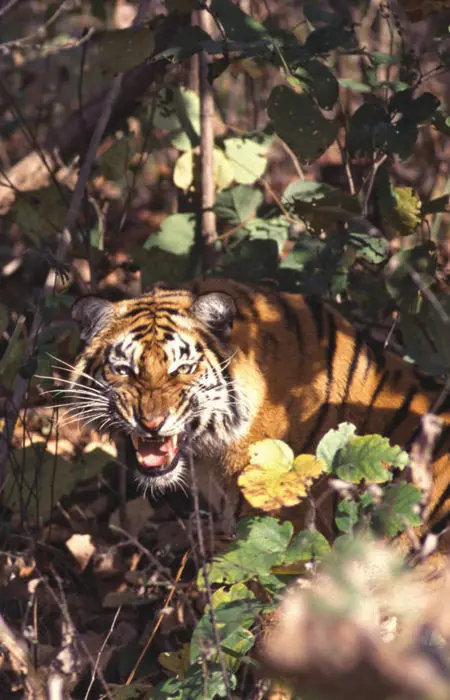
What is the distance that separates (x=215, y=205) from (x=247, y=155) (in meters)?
0.22

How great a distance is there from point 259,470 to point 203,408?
2.39ft

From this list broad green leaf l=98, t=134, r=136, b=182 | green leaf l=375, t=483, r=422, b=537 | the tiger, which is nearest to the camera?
green leaf l=375, t=483, r=422, b=537

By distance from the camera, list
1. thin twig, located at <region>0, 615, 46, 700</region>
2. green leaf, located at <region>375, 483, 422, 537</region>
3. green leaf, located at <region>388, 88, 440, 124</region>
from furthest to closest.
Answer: green leaf, located at <region>388, 88, 440, 124</region> < thin twig, located at <region>0, 615, 46, 700</region> < green leaf, located at <region>375, 483, 422, 537</region>

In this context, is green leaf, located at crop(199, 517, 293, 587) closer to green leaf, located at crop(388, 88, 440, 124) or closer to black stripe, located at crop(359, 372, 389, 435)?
black stripe, located at crop(359, 372, 389, 435)

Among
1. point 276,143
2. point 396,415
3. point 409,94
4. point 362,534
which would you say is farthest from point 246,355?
point 276,143

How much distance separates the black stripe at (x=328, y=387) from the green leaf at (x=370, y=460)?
2.61ft

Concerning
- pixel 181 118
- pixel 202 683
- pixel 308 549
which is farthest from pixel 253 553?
pixel 181 118

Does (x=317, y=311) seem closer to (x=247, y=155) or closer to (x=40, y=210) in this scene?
(x=247, y=155)

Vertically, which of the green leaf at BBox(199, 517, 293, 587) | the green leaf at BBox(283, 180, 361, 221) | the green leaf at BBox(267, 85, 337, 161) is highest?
the green leaf at BBox(267, 85, 337, 161)

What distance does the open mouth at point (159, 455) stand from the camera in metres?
2.77

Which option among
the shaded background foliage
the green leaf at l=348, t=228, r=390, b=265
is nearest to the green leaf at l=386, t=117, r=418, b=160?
the shaded background foliage

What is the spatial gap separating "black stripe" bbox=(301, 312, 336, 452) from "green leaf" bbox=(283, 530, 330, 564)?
0.84 meters

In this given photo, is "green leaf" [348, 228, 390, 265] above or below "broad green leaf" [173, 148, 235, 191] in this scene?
below

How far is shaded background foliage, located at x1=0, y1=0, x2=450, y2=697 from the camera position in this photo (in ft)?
9.64
